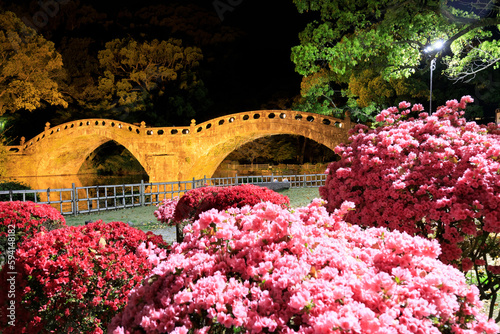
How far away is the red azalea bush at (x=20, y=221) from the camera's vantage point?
4559mm

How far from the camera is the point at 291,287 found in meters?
1.51

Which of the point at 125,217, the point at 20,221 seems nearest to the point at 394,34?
the point at 125,217

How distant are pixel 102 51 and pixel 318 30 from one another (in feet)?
69.9

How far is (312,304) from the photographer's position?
144 cm

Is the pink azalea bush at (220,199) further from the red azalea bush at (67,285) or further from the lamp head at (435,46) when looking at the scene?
the lamp head at (435,46)

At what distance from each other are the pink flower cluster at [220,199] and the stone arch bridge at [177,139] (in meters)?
13.0

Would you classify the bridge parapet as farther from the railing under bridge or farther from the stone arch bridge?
the railing under bridge

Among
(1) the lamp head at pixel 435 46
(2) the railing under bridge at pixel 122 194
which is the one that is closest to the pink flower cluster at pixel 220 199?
(2) the railing under bridge at pixel 122 194

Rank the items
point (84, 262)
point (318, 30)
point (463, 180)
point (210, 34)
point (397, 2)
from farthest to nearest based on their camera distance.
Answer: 1. point (210, 34)
2. point (318, 30)
3. point (397, 2)
4. point (463, 180)
5. point (84, 262)

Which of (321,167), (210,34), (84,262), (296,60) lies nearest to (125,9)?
(210,34)

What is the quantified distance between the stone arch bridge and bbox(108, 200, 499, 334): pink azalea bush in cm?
1639

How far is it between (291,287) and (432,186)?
2226 mm

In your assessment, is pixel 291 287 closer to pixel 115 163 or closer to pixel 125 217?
pixel 125 217

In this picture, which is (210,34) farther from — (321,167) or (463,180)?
(463,180)
